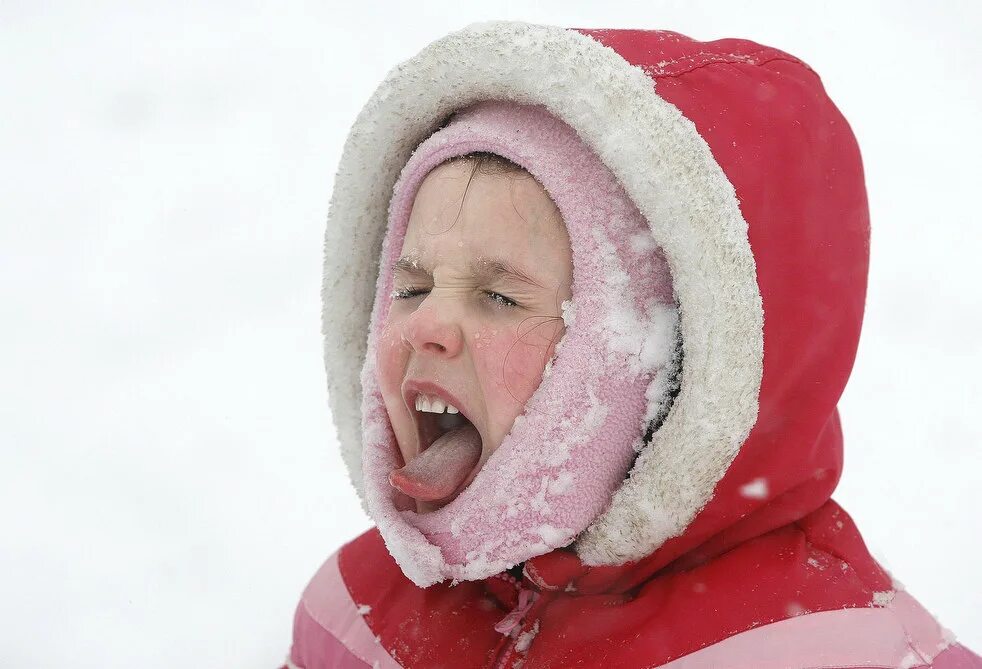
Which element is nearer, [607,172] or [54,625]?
[607,172]

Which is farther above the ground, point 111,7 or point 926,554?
point 111,7

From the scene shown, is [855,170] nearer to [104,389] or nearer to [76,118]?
[104,389]

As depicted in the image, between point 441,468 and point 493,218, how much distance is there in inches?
13.8

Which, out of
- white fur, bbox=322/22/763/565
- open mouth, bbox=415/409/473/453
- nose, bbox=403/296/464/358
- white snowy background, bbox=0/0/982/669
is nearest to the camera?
white fur, bbox=322/22/763/565

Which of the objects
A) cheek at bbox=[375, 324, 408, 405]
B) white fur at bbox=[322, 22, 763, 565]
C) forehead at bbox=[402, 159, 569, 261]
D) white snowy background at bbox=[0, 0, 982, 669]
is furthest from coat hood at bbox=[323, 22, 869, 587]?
white snowy background at bbox=[0, 0, 982, 669]

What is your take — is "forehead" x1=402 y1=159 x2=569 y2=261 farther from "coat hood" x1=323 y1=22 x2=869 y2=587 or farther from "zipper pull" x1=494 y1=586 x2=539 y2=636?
"zipper pull" x1=494 y1=586 x2=539 y2=636

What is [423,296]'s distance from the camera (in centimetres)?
132

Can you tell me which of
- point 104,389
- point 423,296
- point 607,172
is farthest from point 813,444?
point 104,389

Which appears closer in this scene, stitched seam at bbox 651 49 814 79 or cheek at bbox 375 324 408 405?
stitched seam at bbox 651 49 814 79

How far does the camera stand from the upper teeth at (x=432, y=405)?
1236 mm

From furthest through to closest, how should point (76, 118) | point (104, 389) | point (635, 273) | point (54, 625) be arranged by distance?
point (76, 118), point (104, 389), point (54, 625), point (635, 273)

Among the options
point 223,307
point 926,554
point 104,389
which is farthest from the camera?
point 223,307

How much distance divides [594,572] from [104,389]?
2117mm

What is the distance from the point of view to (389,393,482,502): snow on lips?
1216 millimetres
